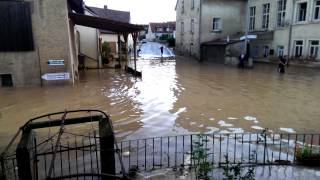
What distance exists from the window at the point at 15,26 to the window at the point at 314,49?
21.2m

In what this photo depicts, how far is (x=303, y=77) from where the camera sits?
20.7m

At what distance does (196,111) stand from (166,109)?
3.90 ft

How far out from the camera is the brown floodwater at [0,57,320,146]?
9945 mm

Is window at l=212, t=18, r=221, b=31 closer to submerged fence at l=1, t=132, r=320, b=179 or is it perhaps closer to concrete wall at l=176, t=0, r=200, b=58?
concrete wall at l=176, t=0, r=200, b=58

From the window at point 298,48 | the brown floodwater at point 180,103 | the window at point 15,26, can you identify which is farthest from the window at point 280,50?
the window at point 15,26

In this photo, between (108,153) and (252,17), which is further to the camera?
(252,17)

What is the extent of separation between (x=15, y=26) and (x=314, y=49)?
2203 cm

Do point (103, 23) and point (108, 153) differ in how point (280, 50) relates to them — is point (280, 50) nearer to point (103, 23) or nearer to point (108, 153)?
point (103, 23)

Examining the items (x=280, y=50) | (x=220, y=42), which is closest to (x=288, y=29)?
(x=280, y=50)

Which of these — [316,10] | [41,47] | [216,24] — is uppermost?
[316,10]

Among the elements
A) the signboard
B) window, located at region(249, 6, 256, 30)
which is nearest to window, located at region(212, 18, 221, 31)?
window, located at region(249, 6, 256, 30)

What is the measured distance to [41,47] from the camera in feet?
52.5

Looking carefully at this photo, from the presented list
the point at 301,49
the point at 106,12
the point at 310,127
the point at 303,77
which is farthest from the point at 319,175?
the point at 106,12

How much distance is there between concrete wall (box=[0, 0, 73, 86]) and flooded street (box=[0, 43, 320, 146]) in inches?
36.2
